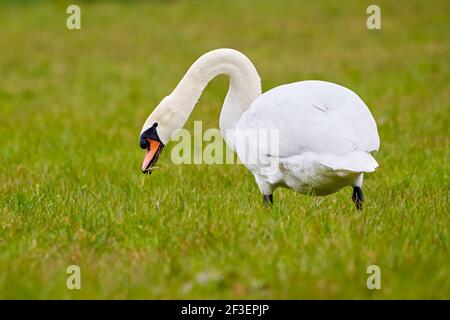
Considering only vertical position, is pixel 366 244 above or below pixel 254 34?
below

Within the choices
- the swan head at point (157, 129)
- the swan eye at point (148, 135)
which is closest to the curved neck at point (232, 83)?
the swan head at point (157, 129)

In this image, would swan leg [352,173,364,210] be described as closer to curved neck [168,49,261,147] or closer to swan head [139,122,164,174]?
curved neck [168,49,261,147]

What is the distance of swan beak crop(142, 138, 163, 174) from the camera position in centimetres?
500

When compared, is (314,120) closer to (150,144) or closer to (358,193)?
(358,193)

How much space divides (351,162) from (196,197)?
1.28 metres

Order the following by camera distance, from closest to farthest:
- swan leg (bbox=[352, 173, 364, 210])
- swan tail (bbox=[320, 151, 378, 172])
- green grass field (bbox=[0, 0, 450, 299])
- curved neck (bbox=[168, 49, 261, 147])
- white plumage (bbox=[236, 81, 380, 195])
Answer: green grass field (bbox=[0, 0, 450, 299]) → swan tail (bbox=[320, 151, 378, 172]) → white plumage (bbox=[236, 81, 380, 195]) → swan leg (bbox=[352, 173, 364, 210]) → curved neck (bbox=[168, 49, 261, 147])

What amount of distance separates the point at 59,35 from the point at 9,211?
1244 centimetres

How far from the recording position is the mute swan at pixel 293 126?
420 centimetres

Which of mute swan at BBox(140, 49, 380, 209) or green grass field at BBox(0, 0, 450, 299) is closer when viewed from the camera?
green grass field at BBox(0, 0, 450, 299)

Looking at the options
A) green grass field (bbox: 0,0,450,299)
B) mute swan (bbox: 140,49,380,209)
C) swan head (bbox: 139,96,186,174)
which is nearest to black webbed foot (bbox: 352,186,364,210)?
mute swan (bbox: 140,49,380,209)

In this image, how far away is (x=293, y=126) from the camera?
14.3 ft

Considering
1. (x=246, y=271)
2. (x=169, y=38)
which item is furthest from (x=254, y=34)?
(x=246, y=271)
